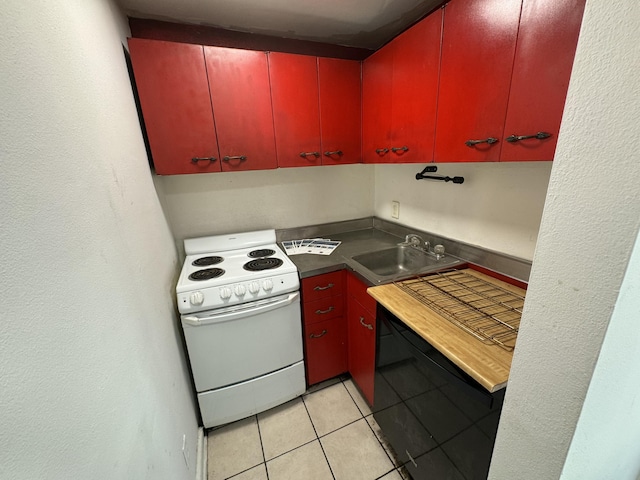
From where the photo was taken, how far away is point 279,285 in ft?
4.58

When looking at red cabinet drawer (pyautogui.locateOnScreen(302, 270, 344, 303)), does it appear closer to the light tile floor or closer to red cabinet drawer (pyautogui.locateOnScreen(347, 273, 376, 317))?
red cabinet drawer (pyautogui.locateOnScreen(347, 273, 376, 317))

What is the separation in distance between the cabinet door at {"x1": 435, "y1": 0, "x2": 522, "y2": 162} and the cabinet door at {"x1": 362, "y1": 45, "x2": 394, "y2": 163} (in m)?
0.37

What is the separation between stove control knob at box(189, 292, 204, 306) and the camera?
1244 mm

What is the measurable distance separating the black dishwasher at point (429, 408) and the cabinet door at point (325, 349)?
0.38m

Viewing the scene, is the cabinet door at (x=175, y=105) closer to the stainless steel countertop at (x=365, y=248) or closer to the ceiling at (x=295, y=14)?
the ceiling at (x=295, y=14)

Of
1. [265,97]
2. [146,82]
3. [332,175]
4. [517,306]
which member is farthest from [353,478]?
[146,82]

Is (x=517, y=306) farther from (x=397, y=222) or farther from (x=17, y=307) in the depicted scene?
(x=17, y=307)

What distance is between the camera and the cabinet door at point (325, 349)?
1.62 m

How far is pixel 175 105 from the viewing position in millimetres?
1302

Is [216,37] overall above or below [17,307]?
above

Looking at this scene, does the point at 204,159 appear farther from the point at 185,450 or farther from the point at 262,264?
the point at 185,450

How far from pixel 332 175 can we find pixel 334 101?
578mm

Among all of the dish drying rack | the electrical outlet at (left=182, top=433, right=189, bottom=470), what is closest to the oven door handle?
the electrical outlet at (left=182, top=433, right=189, bottom=470)

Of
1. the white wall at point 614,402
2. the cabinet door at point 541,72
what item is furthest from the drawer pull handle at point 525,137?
the white wall at point 614,402
